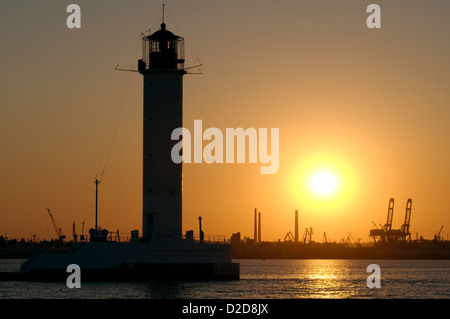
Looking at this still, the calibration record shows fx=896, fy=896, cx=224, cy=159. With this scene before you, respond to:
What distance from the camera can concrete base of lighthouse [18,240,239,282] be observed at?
65.9 metres

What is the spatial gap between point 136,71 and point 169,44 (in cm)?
344

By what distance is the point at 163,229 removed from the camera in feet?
228

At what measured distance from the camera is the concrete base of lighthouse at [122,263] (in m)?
65.9

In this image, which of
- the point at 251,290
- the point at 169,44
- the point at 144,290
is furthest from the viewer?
the point at 169,44

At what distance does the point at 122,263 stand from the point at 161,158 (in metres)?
8.71

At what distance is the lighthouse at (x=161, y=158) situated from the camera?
69.2 metres

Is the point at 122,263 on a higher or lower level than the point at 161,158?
lower

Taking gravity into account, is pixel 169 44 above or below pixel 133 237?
above

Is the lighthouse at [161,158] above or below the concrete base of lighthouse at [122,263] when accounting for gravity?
above

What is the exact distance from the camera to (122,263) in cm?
6631

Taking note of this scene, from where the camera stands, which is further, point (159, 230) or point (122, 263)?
point (159, 230)

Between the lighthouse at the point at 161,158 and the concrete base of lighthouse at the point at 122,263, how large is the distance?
210cm
